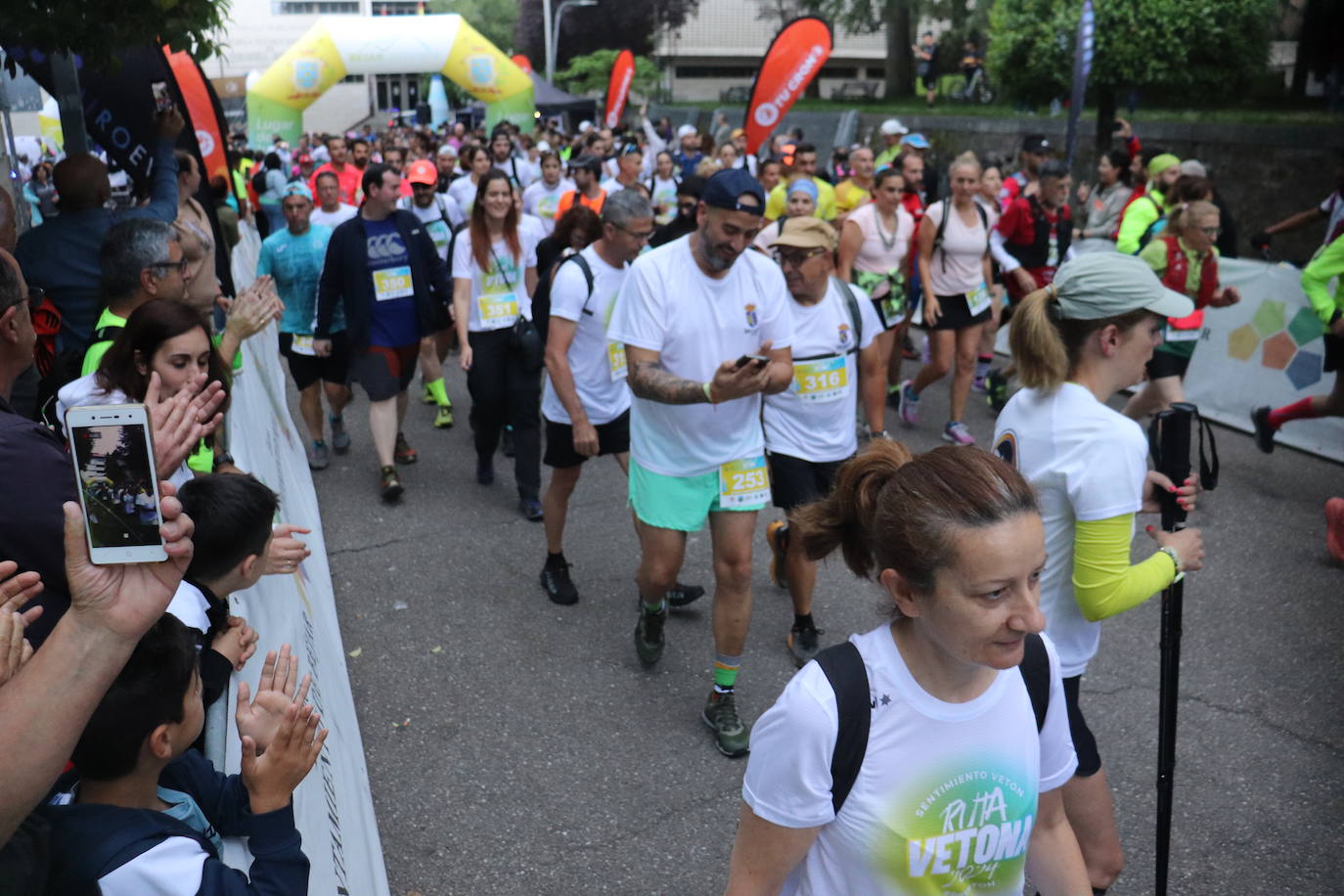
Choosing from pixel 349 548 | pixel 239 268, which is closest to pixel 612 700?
pixel 349 548

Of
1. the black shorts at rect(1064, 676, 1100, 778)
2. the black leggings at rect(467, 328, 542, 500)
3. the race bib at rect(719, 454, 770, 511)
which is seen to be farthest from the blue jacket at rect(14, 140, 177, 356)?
the black shorts at rect(1064, 676, 1100, 778)

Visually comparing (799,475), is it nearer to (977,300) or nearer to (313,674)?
(313,674)

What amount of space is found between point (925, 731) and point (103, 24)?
13.2ft

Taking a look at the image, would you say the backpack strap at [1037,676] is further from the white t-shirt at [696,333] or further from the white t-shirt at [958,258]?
the white t-shirt at [958,258]

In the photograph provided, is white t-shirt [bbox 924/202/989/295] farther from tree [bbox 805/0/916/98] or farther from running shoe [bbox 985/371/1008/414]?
tree [bbox 805/0/916/98]

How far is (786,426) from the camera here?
16.4ft

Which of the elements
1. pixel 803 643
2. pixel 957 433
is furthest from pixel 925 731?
pixel 957 433

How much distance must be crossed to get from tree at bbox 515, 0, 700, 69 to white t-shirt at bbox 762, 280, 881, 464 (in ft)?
175

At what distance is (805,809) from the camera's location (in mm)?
1812

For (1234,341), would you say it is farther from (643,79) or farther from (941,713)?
(643,79)

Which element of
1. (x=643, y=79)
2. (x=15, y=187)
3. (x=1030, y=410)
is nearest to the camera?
(x=1030, y=410)

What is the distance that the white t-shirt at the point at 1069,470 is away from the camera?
259 cm

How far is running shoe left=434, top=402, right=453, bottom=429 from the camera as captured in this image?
343 inches

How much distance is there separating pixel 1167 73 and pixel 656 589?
43.3 ft
